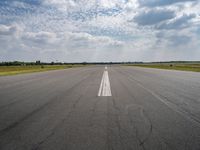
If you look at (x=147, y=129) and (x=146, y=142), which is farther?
(x=147, y=129)

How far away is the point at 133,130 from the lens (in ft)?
14.5

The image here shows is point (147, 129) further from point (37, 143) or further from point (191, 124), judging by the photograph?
point (37, 143)

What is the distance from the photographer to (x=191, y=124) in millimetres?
4828

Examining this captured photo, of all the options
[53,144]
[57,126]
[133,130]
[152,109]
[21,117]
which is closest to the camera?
[53,144]

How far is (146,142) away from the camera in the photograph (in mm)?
3752

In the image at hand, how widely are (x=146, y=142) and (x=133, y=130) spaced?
69 centimetres

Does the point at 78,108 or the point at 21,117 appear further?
the point at 78,108

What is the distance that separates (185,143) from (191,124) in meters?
1.27

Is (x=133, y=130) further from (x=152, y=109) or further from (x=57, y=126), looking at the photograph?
(x=152, y=109)

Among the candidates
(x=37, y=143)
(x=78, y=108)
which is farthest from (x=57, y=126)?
(x=78, y=108)

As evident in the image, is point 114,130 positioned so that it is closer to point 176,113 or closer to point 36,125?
point 36,125

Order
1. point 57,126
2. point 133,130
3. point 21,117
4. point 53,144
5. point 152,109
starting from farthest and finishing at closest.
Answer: point 152,109, point 21,117, point 57,126, point 133,130, point 53,144

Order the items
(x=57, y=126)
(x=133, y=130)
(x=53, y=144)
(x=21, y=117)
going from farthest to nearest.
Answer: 1. (x=21, y=117)
2. (x=57, y=126)
3. (x=133, y=130)
4. (x=53, y=144)

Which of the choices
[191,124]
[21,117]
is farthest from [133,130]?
[21,117]
